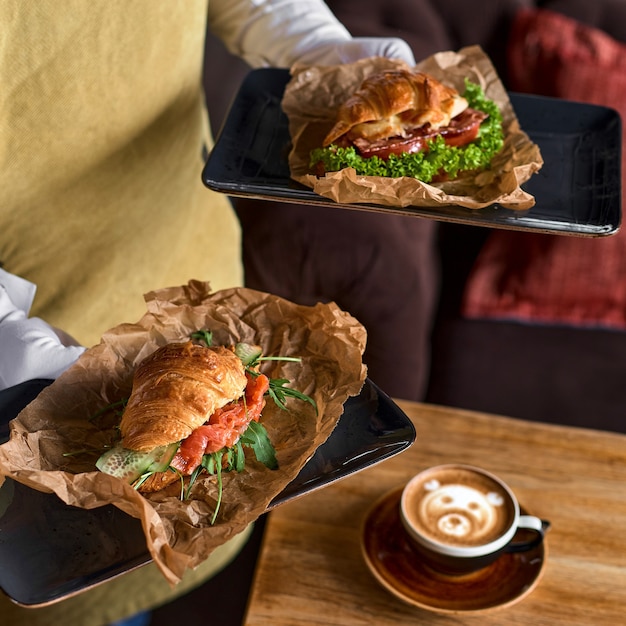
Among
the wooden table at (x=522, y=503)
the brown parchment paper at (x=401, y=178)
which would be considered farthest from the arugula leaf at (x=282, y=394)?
the wooden table at (x=522, y=503)

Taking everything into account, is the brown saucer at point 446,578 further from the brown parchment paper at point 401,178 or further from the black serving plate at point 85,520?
the brown parchment paper at point 401,178

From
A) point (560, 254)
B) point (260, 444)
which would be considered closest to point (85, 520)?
point (260, 444)

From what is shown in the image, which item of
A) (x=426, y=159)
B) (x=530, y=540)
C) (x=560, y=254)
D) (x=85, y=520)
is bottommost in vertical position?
(x=560, y=254)

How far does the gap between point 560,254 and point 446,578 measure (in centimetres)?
97

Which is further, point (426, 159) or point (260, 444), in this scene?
point (426, 159)

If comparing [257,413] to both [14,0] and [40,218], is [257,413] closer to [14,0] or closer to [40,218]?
[40,218]

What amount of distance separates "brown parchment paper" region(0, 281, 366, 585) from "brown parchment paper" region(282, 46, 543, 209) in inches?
6.0

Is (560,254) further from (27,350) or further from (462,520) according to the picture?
(27,350)

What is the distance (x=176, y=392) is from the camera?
2.78 feet

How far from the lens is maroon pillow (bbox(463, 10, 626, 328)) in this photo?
1.88m

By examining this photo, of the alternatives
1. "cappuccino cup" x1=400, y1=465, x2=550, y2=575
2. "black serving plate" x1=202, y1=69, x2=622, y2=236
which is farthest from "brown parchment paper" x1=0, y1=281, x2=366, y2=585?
"cappuccino cup" x1=400, y1=465, x2=550, y2=575

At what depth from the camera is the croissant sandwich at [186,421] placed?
2.69 feet

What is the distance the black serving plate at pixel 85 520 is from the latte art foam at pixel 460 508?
0.84 ft

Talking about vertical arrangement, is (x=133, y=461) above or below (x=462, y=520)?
above
